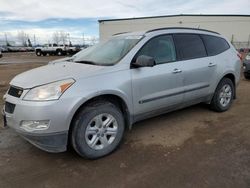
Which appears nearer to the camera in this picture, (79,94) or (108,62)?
(79,94)

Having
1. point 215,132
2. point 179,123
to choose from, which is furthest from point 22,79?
point 215,132

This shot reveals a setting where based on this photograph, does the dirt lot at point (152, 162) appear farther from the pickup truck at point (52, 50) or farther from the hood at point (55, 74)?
the pickup truck at point (52, 50)

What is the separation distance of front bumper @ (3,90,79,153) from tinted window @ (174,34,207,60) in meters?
2.33

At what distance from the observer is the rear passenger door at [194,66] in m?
4.62

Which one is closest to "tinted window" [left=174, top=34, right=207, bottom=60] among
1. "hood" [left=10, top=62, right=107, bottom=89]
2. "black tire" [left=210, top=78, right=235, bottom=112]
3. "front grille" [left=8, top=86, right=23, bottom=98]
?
"black tire" [left=210, top=78, right=235, bottom=112]

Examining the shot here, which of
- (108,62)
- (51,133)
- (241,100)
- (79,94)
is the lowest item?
(241,100)

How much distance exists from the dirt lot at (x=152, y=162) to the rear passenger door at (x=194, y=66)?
2.10 feet

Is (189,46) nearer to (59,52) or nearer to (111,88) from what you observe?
(111,88)

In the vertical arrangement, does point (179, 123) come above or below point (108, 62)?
below

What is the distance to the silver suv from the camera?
319 centimetres

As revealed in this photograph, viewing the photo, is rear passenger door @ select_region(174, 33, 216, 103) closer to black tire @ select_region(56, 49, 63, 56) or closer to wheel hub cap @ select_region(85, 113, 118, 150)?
wheel hub cap @ select_region(85, 113, 118, 150)

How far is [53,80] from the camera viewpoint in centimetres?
333

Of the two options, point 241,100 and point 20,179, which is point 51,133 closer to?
point 20,179

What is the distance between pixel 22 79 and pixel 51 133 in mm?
934
